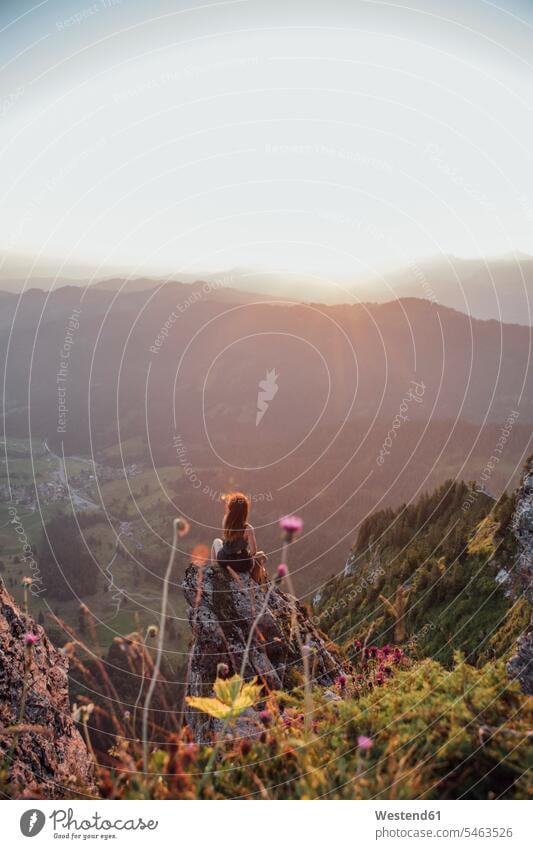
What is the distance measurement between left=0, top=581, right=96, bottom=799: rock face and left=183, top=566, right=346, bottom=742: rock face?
1821 millimetres

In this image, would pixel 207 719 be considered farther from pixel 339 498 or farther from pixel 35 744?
pixel 339 498

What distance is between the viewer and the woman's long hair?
8.38 meters

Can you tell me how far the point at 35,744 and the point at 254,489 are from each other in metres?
151

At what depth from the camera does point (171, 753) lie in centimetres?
412

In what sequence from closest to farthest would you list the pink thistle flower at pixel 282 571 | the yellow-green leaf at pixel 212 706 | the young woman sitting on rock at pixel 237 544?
the pink thistle flower at pixel 282 571 < the yellow-green leaf at pixel 212 706 < the young woman sitting on rock at pixel 237 544

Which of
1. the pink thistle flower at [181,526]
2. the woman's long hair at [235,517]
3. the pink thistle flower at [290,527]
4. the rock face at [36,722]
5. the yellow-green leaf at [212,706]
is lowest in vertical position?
the rock face at [36,722]

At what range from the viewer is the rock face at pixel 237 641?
24.8 ft

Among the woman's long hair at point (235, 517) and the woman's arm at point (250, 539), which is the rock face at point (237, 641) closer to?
the woman's arm at point (250, 539)

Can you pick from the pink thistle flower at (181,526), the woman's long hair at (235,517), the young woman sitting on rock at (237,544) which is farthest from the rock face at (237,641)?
the pink thistle flower at (181,526)

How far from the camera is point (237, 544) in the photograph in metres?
8.38

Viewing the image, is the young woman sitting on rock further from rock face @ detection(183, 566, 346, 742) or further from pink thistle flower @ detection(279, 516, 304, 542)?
pink thistle flower @ detection(279, 516, 304, 542)
